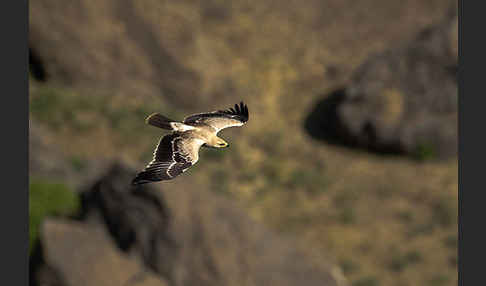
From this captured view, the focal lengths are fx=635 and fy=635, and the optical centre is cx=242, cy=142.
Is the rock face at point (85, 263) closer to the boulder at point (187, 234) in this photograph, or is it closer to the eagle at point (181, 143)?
the boulder at point (187, 234)

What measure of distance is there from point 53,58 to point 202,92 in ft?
22.3

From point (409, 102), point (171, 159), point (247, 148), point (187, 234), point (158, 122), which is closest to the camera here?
point (171, 159)

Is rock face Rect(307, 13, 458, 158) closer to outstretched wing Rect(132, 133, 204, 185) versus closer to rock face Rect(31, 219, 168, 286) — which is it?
rock face Rect(31, 219, 168, 286)

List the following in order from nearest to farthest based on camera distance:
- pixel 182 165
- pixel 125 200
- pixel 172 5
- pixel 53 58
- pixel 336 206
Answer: pixel 182 165 → pixel 125 200 → pixel 336 206 → pixel 53 58 → pixel 172 5

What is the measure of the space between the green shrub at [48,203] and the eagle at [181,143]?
685cm

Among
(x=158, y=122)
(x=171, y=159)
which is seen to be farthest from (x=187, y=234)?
(x=171, y=159)

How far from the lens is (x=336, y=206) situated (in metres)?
24.4

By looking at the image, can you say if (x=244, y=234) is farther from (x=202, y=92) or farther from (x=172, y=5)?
(x=172, y=5)

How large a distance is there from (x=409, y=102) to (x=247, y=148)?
26.5 ft

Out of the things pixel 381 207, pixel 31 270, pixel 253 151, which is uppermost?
pixel 253 151

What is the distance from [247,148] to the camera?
27.6 m

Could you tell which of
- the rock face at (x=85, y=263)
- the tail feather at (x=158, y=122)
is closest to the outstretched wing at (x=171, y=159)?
the tail feather at (x=158, y=122)

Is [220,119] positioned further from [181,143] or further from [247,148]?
[247,148]

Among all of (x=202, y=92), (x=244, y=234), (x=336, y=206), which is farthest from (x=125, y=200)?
(x=202, y=92)
